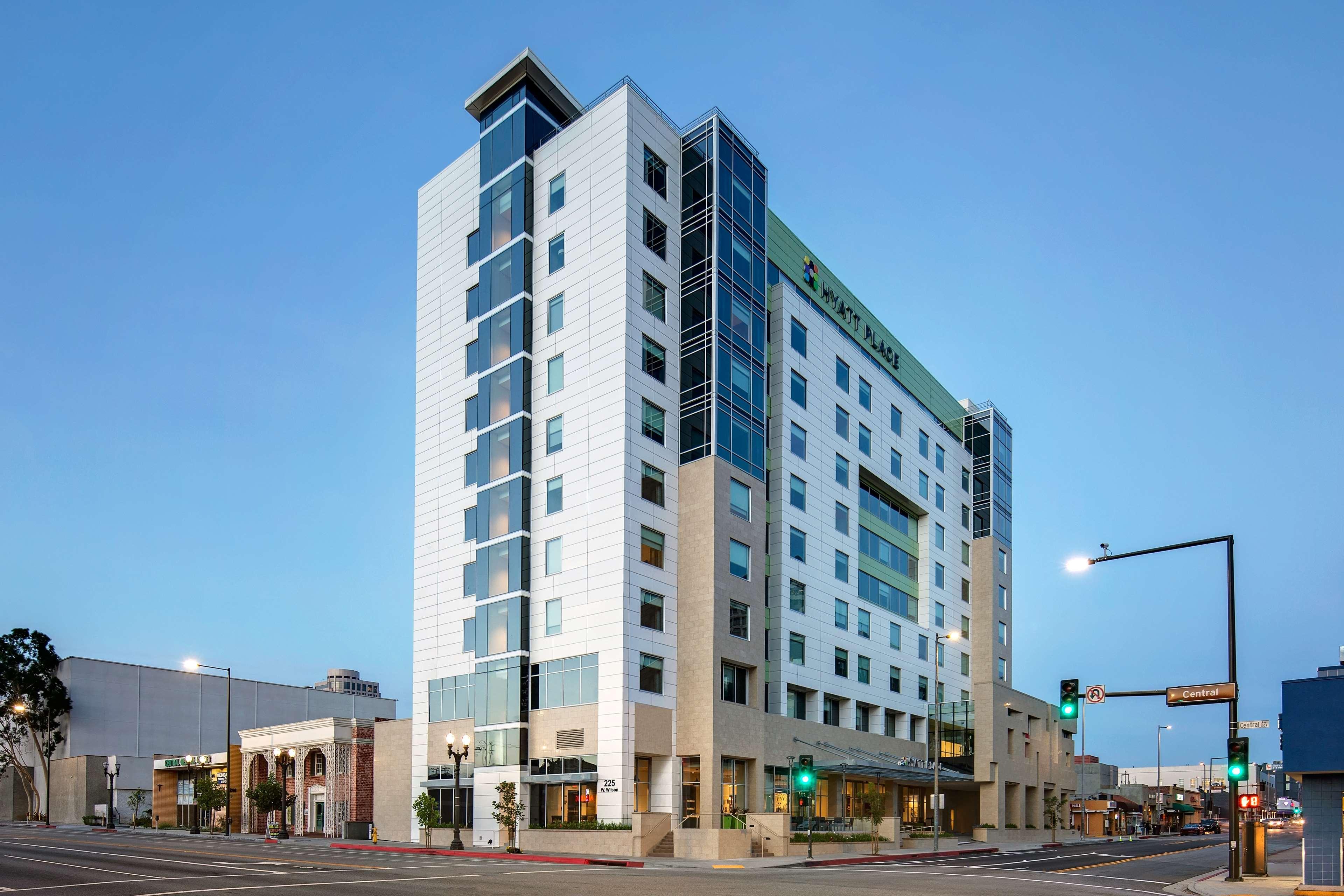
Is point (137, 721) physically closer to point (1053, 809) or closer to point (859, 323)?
point (859, 323)

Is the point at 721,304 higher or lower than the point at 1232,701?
higher

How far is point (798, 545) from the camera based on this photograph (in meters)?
64.1

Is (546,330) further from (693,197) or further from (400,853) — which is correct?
(400,853)

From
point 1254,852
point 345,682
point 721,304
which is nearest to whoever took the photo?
point 1254,852

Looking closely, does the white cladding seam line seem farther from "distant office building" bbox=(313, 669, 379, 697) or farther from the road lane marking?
"distant office building" bbox=(313, 669, 379, 697)

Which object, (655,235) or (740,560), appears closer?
(740,560)

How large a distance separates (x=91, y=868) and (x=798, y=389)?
45.7 metres

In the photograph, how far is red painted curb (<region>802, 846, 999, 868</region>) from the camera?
42.5 metres

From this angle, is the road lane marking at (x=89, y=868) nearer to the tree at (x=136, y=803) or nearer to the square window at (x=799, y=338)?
the square window at (x=799, y=338)

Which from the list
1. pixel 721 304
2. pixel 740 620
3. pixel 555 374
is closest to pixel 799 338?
pixel 721 304

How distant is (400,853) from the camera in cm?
4753

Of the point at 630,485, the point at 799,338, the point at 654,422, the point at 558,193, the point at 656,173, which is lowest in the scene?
the point at 630,485

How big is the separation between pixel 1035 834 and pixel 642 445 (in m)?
54.0

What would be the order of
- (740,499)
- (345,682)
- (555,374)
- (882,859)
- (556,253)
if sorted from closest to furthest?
(882,859), (555,374), (740,499), (556,253), (345,682)
